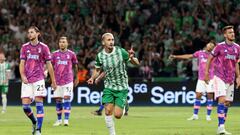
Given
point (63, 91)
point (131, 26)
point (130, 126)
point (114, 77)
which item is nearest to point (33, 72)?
point (114, 77)

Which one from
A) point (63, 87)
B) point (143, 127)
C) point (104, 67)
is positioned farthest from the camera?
point (63, 87)

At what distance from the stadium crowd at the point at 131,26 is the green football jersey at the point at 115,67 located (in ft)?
57.9

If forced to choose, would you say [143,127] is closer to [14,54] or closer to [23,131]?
[23,131]

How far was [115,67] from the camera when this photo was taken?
17.1 metres

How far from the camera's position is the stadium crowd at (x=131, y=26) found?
116 feet

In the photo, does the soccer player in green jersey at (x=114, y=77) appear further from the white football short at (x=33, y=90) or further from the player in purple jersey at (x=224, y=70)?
the player in purple jersey at (x=224, y=70)

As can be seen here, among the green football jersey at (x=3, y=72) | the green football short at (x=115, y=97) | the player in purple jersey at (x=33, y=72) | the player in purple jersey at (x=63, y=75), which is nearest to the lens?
the green football short at (x=115, y=97)

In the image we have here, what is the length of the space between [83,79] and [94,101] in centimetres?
117

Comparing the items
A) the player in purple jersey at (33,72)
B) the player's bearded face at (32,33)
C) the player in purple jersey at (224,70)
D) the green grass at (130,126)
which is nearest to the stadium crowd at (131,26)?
the green grass at (130,126)

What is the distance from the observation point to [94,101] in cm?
3472

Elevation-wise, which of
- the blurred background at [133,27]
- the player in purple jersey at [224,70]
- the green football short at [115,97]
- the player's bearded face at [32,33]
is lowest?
the green football short at [115,97]

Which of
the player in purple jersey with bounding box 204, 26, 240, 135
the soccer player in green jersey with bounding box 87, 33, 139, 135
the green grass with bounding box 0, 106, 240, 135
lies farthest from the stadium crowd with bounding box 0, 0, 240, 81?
the soccer player in green jersey with bounding box 87, 33, 139, 135

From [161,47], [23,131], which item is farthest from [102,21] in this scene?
[23,131]

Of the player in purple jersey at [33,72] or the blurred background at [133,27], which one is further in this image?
the blurred background at [133,27]
